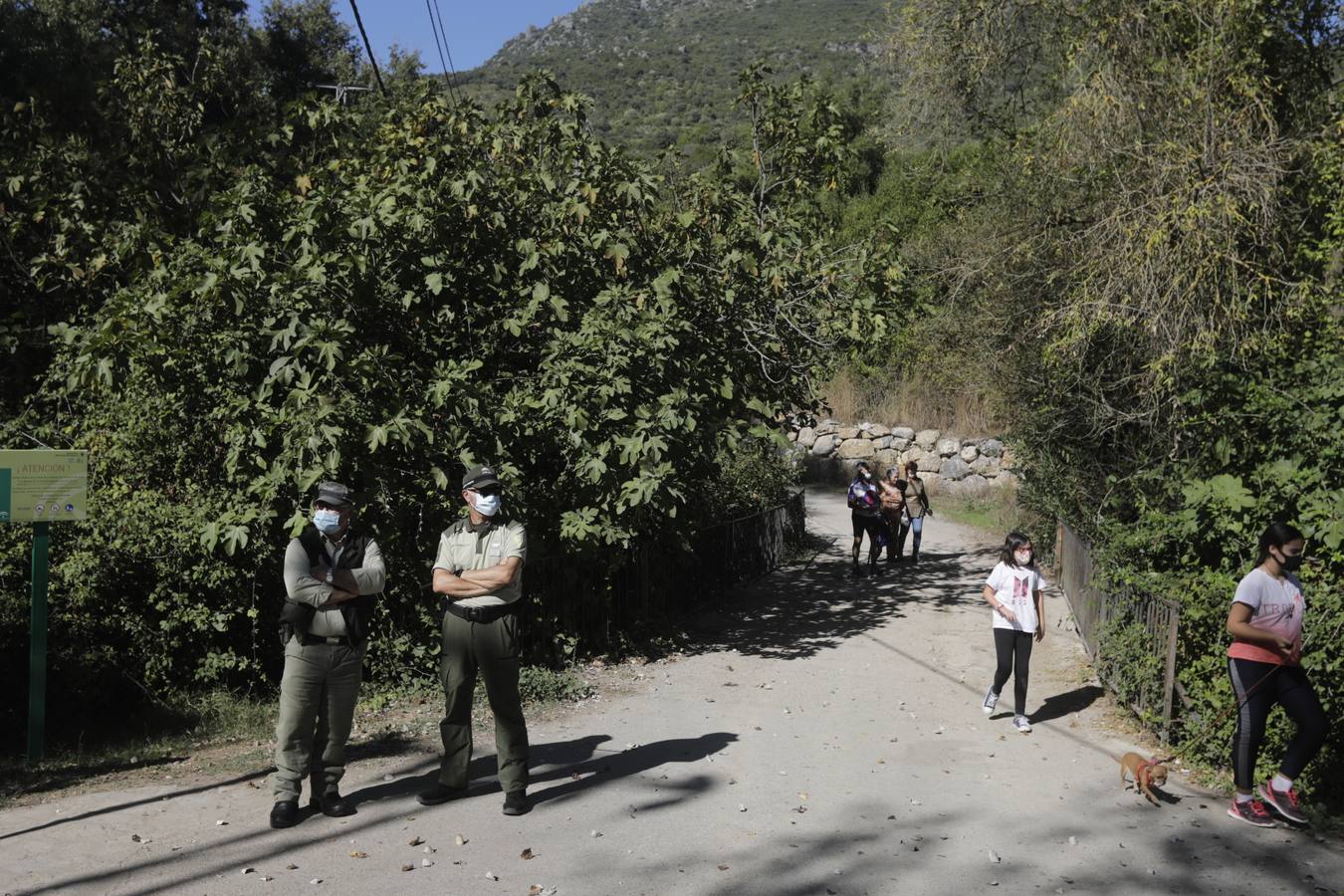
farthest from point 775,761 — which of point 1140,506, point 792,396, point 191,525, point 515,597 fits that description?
point 792,396

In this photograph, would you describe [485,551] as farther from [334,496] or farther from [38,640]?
[38,640]

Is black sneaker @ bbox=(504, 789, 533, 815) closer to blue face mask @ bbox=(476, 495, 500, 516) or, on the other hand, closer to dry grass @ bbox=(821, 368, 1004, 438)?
blue face mask @ bbox=(476, 495, 500, 516)

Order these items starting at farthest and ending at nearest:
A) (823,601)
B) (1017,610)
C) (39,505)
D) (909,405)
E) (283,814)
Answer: (909,405)
(823,601)
(1017,610)
(39,505)
(283,814)

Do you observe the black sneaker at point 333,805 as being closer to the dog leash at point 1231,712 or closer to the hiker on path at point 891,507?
the dog leash at point 1231,712

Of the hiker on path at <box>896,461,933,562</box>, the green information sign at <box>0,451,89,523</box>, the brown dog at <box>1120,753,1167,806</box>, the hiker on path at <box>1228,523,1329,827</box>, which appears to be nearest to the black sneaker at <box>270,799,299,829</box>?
the green information sign at <box>0,451,89,523</box>

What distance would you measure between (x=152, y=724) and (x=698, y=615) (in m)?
6.22

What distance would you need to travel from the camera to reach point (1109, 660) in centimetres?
938

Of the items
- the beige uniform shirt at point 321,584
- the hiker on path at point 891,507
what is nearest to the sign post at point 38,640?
the beige uniform shirt at point 321,584

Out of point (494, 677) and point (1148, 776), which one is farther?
point (1148, 776)

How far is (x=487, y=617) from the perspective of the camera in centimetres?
629

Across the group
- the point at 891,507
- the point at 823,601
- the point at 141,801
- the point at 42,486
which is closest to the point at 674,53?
the point at 891,507

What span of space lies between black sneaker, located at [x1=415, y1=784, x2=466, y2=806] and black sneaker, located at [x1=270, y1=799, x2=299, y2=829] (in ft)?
2.42

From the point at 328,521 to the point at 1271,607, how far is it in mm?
5170

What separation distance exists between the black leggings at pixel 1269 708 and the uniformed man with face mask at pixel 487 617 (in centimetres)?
403
